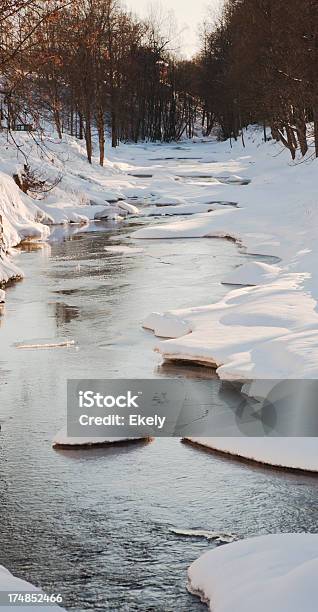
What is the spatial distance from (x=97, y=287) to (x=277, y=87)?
65.4 feet

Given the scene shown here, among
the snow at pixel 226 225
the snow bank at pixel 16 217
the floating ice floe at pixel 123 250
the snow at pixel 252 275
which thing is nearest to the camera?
the snow at pixel 226 225

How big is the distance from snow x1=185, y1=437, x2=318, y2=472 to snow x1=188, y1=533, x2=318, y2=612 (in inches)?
61.1

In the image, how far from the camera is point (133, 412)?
342 inches

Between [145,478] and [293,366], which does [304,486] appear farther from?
[293,366]

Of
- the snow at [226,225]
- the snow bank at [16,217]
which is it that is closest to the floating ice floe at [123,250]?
the snow at [226,225]

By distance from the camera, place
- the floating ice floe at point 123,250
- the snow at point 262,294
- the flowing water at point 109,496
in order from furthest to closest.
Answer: the floating ice floe at point 123,250
the snow at point 262,294
the flowing water at point 109,496

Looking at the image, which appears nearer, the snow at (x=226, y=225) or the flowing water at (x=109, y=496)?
the flowing water at (x=109, y=496)

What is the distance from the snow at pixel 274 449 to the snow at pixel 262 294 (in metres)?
1.07

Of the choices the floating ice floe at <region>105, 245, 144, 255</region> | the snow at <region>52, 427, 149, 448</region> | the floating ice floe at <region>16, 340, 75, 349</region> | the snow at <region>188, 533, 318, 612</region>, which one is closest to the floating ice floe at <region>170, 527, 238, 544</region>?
the snow at <region>188, 533, 318, 612</region>

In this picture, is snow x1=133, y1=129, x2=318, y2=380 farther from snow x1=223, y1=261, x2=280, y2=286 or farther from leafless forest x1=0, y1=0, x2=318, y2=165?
leafless forest x1=0, y1=0, x2=318, y2=165

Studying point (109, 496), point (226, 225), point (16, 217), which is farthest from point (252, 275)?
point (16, 217)

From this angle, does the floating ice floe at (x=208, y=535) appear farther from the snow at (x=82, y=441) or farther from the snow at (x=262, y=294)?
the snow at (x=262, y=294)

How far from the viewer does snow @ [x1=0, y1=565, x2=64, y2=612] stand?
4.85 meters

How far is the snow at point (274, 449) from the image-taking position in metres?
7.35
